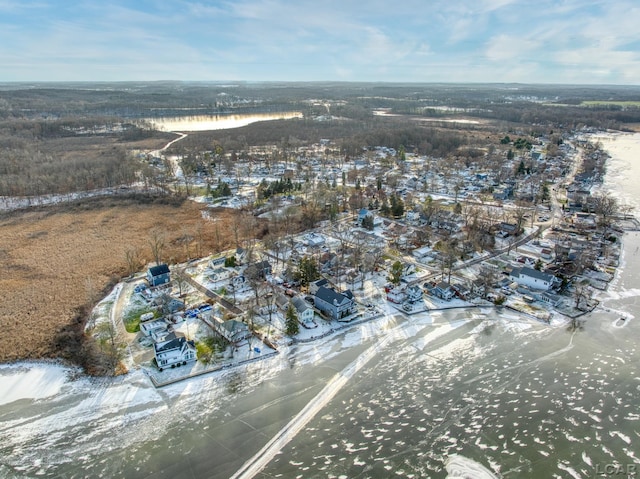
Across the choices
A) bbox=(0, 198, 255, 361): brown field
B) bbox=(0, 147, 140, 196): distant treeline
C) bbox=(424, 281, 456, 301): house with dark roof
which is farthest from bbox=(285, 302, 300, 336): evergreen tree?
bbox=(0, 147, 140, 196): distant treeline

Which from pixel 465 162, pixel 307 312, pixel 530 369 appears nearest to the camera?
pixel 530 369

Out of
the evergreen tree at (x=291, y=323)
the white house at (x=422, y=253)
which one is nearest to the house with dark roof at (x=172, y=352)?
the evergreen tree at (x=291, y=323)

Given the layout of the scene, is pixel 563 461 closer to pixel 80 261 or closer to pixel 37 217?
pixel 80 261

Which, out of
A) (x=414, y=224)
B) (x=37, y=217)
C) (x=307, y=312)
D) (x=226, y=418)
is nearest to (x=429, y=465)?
(x=226, y=418)

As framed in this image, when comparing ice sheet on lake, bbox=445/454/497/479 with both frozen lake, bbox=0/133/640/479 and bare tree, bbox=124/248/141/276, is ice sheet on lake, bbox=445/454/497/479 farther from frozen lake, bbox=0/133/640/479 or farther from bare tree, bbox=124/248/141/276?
bare tree, bbox=124/248/141/276

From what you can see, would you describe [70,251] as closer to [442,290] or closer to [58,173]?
[58,173]
